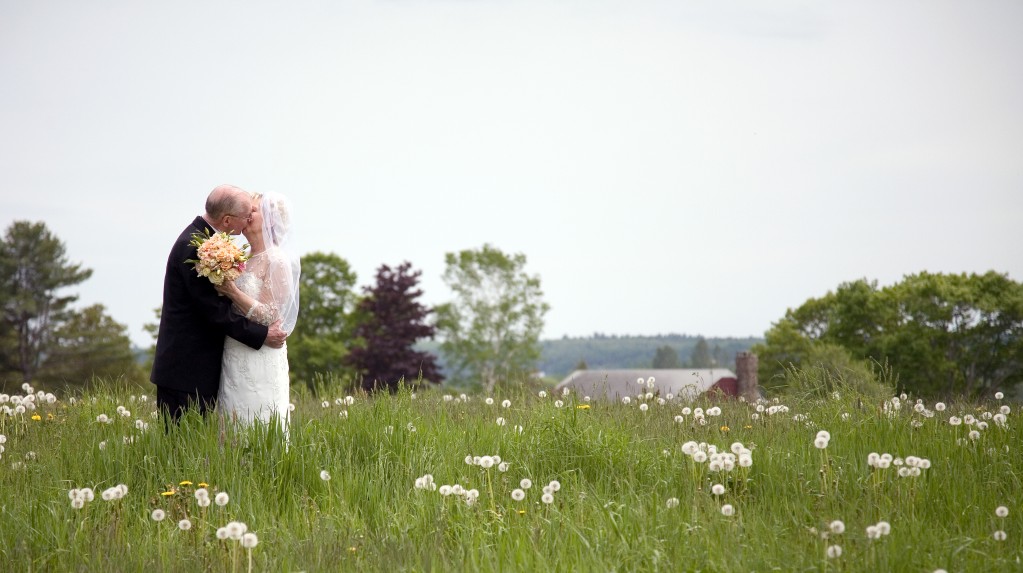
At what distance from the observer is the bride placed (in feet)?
24.2

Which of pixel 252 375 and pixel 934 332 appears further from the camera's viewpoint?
pixel 934 332

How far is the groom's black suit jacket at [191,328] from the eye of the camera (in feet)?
23.6

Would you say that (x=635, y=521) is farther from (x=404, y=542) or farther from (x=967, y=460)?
(x=967, y=460)

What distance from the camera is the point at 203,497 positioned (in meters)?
5.01

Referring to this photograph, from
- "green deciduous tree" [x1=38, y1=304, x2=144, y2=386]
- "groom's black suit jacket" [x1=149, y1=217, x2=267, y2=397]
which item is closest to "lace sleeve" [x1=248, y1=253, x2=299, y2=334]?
"groom's black suit jacket" [x1=149, y1=217, x2=267, y2=397]

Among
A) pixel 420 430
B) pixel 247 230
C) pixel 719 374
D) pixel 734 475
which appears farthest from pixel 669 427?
pixel 719 374

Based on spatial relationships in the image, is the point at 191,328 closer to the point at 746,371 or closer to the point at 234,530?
the point at 234,530

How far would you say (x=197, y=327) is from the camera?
7.37m

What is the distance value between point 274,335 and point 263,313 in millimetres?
219

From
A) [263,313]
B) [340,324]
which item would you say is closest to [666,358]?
[340,324]

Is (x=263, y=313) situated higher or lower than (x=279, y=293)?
lower

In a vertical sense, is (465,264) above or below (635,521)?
above

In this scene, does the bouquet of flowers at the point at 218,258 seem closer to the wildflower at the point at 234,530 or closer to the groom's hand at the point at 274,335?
the groom's hand at the point at 274,335

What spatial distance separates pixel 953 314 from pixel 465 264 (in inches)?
1495
